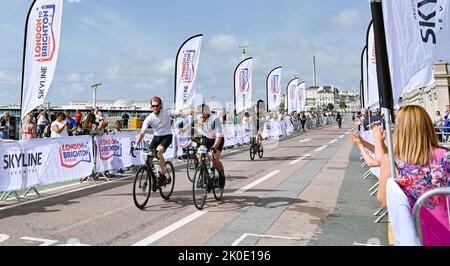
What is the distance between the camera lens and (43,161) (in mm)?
8648

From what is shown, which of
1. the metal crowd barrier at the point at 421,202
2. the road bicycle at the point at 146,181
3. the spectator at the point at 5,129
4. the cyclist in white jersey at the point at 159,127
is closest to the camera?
the metal crowd barrier at the point at 421,202

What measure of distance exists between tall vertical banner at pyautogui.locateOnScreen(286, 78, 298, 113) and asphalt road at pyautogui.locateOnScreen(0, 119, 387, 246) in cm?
2996

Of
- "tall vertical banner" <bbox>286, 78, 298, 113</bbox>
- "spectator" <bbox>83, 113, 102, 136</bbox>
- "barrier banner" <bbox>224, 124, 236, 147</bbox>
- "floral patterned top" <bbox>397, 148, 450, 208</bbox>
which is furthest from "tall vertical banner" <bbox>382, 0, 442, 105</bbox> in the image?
"tall vertical banner" <bbox>286, 78, 298, 113</bbox>

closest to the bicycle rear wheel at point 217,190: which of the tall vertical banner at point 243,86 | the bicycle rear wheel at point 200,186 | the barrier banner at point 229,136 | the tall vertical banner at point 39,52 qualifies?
the bicycle rear wheel at point 200,186

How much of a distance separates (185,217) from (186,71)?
486 inches

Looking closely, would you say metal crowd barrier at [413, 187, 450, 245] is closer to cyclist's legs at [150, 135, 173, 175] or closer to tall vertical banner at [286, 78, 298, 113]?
cyclist's legs at [150, 135, 173, 175]

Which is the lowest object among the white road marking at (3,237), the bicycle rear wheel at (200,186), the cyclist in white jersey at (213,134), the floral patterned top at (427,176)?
the white road marking at (3,237)

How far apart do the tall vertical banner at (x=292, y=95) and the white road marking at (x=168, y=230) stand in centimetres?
3336

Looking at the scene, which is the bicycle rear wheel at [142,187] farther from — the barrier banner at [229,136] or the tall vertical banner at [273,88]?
the tall vertical banner at [273,88]

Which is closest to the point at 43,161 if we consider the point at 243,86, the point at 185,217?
the point at 185,217

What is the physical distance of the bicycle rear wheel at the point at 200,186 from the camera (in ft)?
22.4

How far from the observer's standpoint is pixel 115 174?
37.8ft

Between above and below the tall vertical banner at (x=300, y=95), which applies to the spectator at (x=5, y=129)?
below

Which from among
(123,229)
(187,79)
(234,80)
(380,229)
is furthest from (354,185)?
(234,80)
